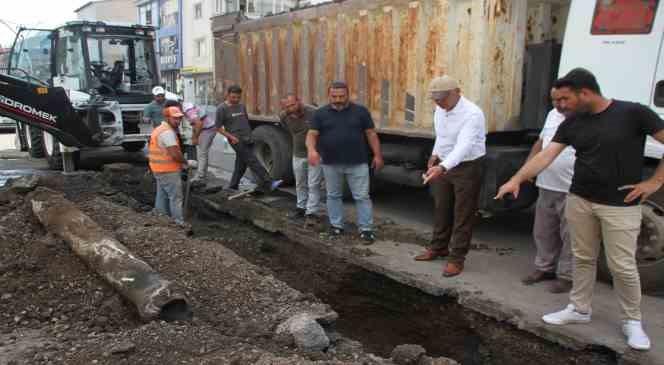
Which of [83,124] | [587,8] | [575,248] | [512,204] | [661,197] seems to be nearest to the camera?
[575,248]

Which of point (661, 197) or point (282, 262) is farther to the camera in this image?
point (282, 262)

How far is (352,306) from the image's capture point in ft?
14.7

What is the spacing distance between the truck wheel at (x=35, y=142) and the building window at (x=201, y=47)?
19.2m

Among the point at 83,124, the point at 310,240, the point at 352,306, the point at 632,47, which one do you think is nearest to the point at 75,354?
the point at 352,306

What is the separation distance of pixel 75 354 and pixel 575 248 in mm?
3057

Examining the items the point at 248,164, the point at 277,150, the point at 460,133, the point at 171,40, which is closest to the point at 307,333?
the point at 460,133

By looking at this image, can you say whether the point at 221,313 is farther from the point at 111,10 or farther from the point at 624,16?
the point at 111,10

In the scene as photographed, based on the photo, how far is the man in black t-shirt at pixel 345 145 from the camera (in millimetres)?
5621

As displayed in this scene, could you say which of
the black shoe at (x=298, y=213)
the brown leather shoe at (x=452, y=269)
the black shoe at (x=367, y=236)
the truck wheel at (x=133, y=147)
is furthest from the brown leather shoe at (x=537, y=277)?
the truck wheel at (x=133, y=147)

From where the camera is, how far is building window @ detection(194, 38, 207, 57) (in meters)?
30.6

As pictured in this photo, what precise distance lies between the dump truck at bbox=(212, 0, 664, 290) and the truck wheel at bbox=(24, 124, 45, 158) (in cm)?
613

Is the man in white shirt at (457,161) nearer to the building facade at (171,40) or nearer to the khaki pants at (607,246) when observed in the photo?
the khaki pants at (607,246)

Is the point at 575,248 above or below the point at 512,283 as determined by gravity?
above

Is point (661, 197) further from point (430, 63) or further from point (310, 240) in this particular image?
point (310, 240)
